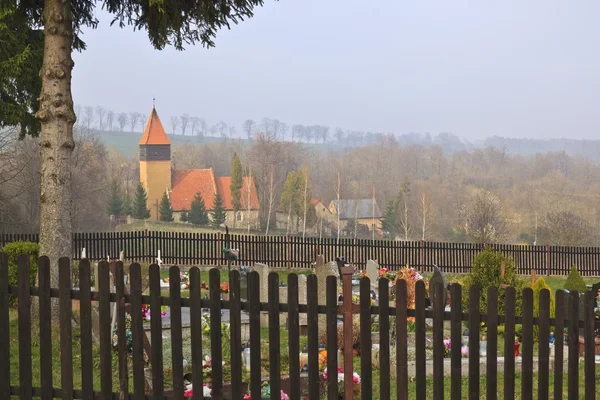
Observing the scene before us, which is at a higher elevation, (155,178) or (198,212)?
(155,178)

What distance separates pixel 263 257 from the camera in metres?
21.9

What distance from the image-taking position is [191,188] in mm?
81188

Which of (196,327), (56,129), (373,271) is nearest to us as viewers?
(196,327)

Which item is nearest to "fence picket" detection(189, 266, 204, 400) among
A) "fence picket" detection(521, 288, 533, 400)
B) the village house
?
"fence picket" detection(521, 288, 533, 400)

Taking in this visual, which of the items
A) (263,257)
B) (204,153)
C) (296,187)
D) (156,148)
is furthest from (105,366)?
(204,153)

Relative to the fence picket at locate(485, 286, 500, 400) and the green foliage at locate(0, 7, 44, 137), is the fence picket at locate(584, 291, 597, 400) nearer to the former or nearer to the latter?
the fence picket at locate(485, 286, 500, 400)

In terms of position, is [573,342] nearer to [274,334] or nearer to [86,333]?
[274,334]

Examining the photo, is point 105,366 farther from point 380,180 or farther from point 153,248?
point 380,180

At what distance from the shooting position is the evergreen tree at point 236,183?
72438mm

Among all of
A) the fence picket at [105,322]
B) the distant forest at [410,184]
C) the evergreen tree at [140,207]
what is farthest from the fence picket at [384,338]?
the evergreen tree at [140,207]

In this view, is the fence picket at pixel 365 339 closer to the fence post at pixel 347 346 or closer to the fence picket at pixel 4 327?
the fence post at pixel 347 346

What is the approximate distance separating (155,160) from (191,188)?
4.69 meters

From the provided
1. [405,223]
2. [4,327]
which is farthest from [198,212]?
[4,327]

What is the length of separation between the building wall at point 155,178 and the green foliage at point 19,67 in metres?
64.0
